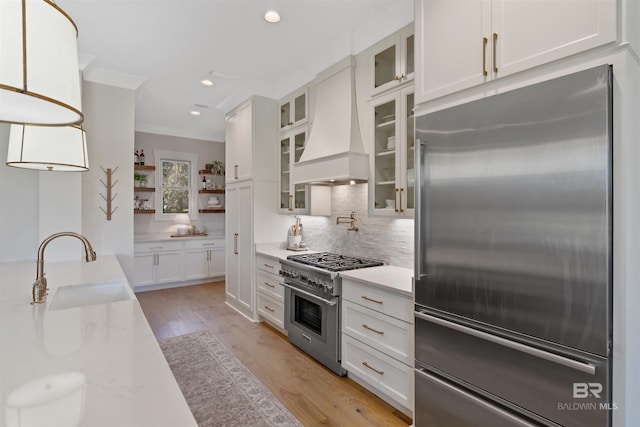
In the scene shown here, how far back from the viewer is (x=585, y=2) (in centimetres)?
124

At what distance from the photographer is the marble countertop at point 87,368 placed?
0.78 metres

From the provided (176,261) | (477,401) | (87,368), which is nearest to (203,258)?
(176,261)

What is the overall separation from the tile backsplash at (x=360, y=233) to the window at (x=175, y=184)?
10.8 feet

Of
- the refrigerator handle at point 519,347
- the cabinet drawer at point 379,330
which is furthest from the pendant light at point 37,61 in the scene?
the cabinet drawer at point 379,330

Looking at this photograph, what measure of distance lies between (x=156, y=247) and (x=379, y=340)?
455 cm

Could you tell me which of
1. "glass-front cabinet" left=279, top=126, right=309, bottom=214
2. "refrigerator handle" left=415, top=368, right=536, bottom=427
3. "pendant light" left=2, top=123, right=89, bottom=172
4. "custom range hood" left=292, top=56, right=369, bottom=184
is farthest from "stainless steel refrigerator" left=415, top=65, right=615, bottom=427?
"pendant light" left=2, top=123, right=89, bottom=172

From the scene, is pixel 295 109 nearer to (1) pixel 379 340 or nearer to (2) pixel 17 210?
(1) pixel 379 340

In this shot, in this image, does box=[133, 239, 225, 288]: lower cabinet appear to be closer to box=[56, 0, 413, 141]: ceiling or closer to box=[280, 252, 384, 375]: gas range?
box=[56, 0, 413, 141]: ceiling

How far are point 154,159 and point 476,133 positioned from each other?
19.4 ft

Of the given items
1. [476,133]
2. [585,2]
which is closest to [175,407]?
[476,133]

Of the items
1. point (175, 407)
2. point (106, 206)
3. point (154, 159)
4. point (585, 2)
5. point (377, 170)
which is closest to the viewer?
point (175, 407)

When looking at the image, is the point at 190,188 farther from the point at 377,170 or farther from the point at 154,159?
the point at 377,170

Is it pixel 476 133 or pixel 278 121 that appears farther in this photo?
pixel 278 121

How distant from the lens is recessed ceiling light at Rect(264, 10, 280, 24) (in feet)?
8.09
